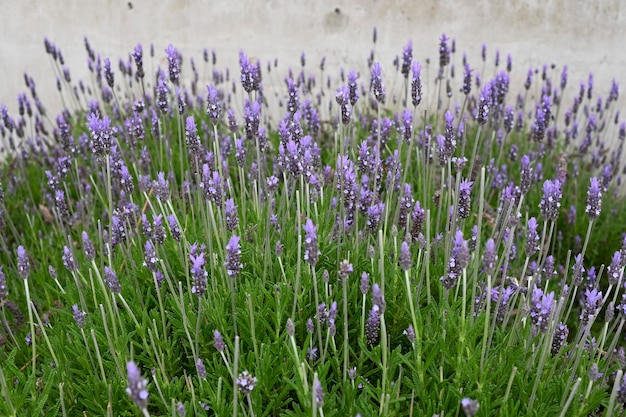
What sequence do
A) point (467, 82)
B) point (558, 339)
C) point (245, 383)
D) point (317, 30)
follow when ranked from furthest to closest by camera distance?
point (317, 30), point (467, 82), point (558, 339), point (245, 383)

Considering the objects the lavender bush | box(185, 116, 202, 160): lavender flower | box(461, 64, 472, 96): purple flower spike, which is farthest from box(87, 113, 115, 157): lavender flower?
box(461, 64, 472, 96): purple flower spike

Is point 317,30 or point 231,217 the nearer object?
point 231,217

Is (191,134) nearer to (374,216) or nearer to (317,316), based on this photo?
(374,216)

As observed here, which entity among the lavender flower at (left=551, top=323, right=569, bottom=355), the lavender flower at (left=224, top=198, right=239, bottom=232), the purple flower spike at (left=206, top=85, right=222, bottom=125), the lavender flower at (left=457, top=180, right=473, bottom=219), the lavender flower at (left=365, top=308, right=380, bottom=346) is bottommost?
the lavender flower at (left=551, top=323, right=569, bottom=355)

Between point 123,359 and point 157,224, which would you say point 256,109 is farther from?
point 123,359

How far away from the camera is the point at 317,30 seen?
5348 millimetres

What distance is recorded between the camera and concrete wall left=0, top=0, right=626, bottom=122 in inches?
191

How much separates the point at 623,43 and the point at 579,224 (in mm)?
1967

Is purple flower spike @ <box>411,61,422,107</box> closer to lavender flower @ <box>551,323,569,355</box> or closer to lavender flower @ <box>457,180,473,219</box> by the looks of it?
lavender flower @ <box>457,180,473,219</box>

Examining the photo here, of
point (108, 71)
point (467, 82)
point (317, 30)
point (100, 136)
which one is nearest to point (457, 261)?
point (100, 136)

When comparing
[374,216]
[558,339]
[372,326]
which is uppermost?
[374,216]

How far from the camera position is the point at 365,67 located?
217 inches

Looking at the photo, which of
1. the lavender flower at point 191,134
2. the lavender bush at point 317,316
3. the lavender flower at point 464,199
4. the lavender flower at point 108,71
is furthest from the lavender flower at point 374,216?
the lavender flower at point 108,71

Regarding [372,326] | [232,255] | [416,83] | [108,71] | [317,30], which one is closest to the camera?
[232,255]
